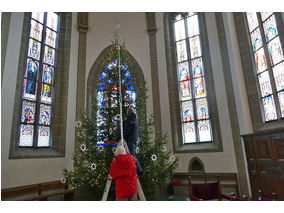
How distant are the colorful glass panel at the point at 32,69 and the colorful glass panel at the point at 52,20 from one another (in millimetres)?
1563

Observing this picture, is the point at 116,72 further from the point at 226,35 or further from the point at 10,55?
the point at 226,35

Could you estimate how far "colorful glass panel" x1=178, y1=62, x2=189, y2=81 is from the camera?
7352mm

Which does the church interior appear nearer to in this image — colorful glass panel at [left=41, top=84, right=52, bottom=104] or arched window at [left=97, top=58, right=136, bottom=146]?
colorful glass panel at [left=41, top=84, right=52, bottom=104]

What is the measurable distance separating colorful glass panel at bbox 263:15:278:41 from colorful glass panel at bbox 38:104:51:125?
6241 millimetres

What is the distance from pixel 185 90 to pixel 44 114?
14.7 ft

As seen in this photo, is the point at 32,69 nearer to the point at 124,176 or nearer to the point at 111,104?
the point at 111,104

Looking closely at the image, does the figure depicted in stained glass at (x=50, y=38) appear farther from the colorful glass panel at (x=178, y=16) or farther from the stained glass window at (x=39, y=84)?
the colorful glass panel at (x=178, y=16)

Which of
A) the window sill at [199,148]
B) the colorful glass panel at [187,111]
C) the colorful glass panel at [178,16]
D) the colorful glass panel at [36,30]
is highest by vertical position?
the colorful glass panel at [178,16]

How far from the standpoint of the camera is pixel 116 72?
436 cm

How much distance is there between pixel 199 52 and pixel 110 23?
349 centimetres

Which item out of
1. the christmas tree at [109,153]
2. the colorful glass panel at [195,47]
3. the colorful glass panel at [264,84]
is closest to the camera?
the christmas tree at [109,153]

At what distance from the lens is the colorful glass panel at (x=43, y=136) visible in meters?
5.88

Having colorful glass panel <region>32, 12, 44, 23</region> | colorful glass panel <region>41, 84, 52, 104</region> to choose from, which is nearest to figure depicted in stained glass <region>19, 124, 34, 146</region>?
colorful glass panel <region>41, 84, 52, 104</region>

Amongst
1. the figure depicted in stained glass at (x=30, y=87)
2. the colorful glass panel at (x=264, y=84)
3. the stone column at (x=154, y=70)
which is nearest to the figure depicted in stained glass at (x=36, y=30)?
the figure depicted in stained glass at (x=30, y=87)
